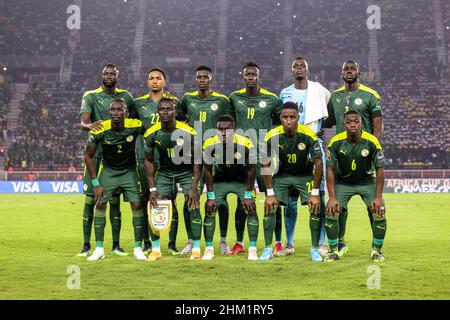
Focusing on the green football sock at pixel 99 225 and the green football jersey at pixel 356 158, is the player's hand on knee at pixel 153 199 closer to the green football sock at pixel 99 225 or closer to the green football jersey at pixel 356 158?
the green football sock at pixel 99 225

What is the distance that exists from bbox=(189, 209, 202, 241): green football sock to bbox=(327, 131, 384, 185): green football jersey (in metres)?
1.86

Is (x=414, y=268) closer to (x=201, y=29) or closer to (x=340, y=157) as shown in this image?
(x=340, y=157)

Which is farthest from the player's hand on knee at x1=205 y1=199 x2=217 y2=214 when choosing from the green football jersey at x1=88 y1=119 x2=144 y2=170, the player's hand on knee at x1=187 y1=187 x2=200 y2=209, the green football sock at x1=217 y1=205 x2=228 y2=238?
the green football jersey at x1=88 y1=119 x2=144 y2=170

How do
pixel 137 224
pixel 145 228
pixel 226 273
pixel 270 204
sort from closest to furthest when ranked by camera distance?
pixel 226 273, pixel 270 204, pixel 137 224, pixel 145 228

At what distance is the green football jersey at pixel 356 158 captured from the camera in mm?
8703

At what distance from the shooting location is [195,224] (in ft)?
29.0

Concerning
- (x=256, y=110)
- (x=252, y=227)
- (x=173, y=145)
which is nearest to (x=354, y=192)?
(x=252, y=227)

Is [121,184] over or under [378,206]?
over

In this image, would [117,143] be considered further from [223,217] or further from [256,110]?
[256,110]

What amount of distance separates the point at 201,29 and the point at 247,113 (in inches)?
1380

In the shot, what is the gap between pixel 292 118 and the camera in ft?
28.7

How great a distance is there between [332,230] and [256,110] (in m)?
2.00

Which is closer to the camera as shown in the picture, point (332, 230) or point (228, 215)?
point (332, 230)

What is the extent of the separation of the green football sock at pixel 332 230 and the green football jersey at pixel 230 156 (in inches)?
49.3
